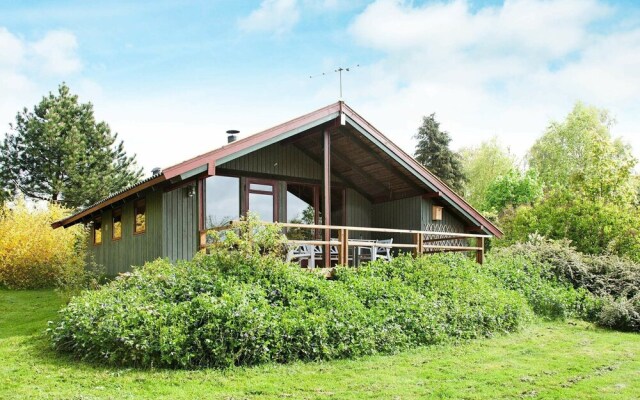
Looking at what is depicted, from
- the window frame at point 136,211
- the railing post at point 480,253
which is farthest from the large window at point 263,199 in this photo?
the railing post at point 480,253

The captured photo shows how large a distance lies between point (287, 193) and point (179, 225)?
11.0 feet

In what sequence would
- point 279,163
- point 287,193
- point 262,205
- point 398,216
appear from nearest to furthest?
point 262,205 → point 279,163 → point 287,193 → point 398,216

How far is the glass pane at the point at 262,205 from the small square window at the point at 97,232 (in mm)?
6469

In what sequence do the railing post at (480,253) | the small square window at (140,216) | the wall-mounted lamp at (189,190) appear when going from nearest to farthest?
the wall-mounted lamp at (189,190)
the small square window at (140,216)
the railing post at (480,253)

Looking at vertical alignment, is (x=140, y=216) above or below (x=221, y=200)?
below

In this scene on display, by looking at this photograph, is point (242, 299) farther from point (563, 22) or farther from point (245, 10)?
point (563, 22)

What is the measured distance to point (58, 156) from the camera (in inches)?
1158

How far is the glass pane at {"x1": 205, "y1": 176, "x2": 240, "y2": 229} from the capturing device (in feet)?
45.6

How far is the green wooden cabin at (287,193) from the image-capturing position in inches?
512

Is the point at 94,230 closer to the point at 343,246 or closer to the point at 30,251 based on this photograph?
the point at 30,251

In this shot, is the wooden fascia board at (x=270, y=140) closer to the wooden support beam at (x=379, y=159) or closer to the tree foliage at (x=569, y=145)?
the wooden support beam at (x=379, y=159)

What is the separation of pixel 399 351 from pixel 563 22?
10.7 meters

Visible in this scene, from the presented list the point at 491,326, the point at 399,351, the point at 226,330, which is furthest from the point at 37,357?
the point at 491,326

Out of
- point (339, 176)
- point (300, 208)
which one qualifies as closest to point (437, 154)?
point (339, 176)
